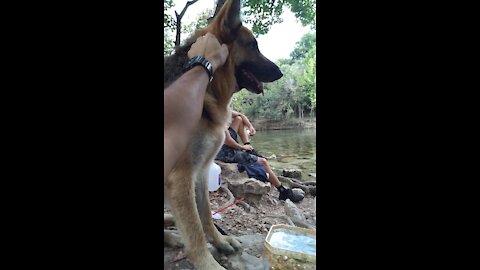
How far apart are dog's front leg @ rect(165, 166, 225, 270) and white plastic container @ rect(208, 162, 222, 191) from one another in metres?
0.11

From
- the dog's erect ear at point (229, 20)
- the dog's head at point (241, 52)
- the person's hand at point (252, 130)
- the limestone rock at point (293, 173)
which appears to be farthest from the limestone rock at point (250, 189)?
the dog's erect ear at point (229, 20)

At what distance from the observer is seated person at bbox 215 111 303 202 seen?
1404 mm

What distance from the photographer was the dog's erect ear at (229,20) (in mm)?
1320

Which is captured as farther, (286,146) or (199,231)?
(286,146)

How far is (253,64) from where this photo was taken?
1392mm

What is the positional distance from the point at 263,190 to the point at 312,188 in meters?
0.23

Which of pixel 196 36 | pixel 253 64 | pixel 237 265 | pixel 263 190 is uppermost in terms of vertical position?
pixel 196 36

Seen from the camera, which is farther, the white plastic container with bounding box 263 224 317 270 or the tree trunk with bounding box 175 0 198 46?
the tree trunk with bounding box 175 0 198 46

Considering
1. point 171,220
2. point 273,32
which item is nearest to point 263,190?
point 171,220

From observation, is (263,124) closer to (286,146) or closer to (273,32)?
(286,146)

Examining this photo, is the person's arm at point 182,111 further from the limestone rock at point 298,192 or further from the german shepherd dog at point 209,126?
the limestone rock at point 298,192

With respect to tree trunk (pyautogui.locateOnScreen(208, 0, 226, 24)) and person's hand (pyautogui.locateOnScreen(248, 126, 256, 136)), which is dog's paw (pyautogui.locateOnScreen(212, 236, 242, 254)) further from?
tree trunk (pyautogui.locateOnScreen(208, 0, 226, 24))

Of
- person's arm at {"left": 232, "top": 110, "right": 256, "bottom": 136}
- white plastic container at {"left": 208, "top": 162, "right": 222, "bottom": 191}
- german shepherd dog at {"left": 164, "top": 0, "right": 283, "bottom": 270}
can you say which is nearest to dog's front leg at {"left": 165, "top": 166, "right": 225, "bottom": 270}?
german shepherd dog at {"left": 164, "top": 0, "right": 283, "bottom": 270}

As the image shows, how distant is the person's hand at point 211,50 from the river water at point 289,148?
0.40m
